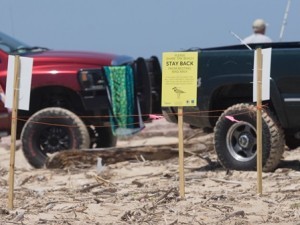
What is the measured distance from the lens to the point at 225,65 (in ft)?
33.2

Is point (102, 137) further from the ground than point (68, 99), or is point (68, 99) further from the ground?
point (68, 99)

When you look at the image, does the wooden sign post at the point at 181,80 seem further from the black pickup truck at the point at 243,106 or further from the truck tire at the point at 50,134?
the truck tire at the point at 50,134

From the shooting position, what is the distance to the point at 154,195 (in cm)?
855

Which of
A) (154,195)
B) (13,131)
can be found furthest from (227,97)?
(13,131)

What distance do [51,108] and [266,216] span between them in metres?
5.22

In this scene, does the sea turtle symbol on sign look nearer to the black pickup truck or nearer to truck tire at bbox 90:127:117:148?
the black pickup truck

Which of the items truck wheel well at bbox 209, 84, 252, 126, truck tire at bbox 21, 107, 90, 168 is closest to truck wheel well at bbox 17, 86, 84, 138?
truck tire at bbox 21, 107, 90, 168

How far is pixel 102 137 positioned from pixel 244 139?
3.51 meters

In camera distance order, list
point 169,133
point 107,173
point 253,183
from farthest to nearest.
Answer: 1. point 169,133
2. point 107,173
3. point 253,183

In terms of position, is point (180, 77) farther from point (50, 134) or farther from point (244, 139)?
point (50, 134)

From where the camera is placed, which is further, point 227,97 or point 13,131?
point 227,97

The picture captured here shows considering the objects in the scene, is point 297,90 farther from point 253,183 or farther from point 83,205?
point 83,205

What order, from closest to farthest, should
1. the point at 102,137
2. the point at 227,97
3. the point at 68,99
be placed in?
the point at 227,97
the point at 68,99
the point at 102,137

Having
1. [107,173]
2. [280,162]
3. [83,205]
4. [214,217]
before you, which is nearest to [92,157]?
[107,173]
